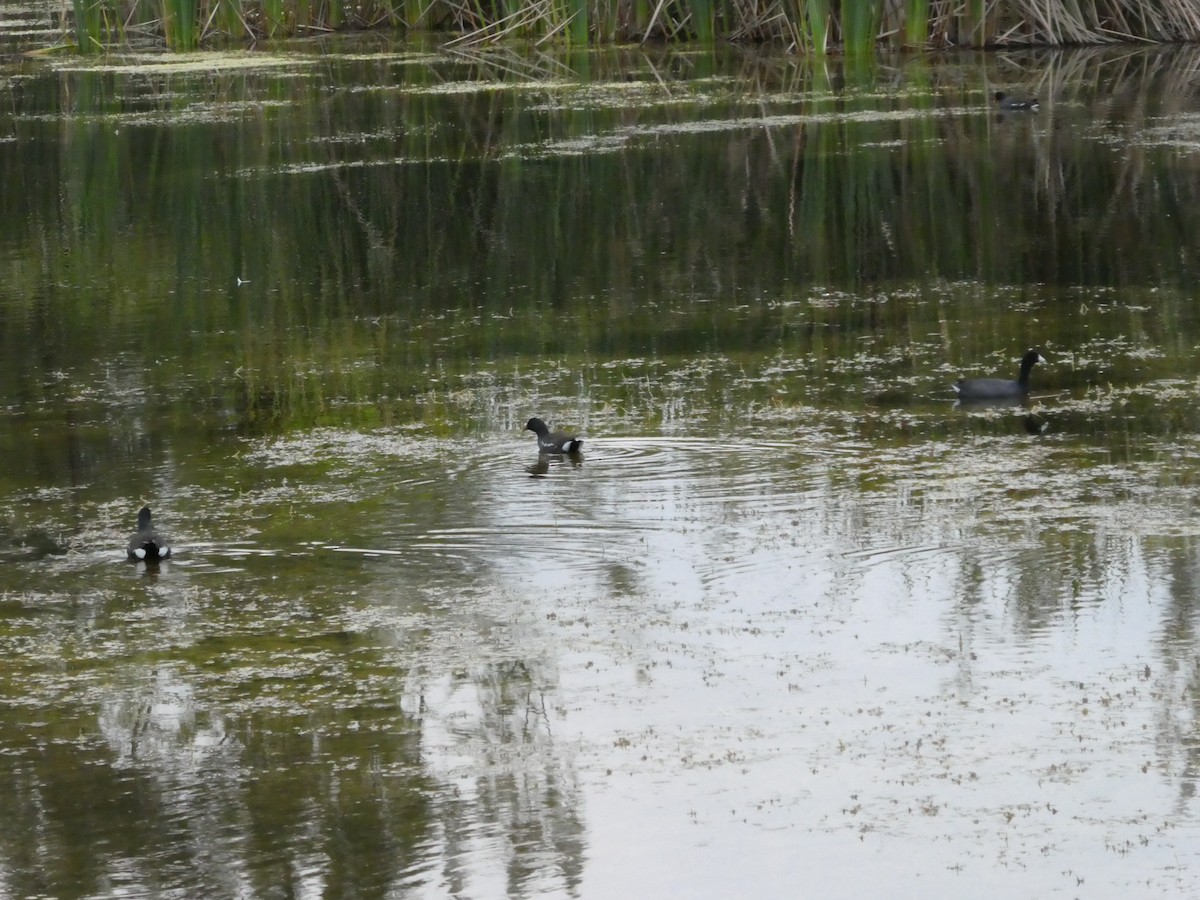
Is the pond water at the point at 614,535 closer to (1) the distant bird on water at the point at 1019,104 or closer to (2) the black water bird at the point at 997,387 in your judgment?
(2) the black water bird at the point at 997,387

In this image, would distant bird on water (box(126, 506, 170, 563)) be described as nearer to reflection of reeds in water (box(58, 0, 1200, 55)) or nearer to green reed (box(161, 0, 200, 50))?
reflection of reeds in water (box(58, 0, 1200, 55))

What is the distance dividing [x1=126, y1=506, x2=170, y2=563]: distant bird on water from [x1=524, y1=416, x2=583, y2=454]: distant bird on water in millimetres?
1540

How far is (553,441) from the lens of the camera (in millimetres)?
7254

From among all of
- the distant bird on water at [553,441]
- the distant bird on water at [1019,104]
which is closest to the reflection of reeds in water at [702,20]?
the distant bird on water at [1019,104]

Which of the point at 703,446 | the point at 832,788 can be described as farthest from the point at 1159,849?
the point at 703,446

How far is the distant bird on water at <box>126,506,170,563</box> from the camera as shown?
6324 mm

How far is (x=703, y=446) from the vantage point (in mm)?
7297

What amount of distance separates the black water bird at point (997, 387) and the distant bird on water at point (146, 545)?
10.6ft

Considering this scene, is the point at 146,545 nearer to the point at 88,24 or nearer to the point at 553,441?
the point at 553,441

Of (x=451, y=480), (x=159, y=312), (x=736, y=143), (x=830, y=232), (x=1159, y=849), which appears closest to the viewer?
(x=1159, y=849)

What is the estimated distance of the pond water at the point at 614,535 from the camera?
168 inches

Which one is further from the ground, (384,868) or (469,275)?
(469,275)

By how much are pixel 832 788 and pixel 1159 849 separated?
0.73m

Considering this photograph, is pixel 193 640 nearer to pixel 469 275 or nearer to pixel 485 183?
pixel 469 275
